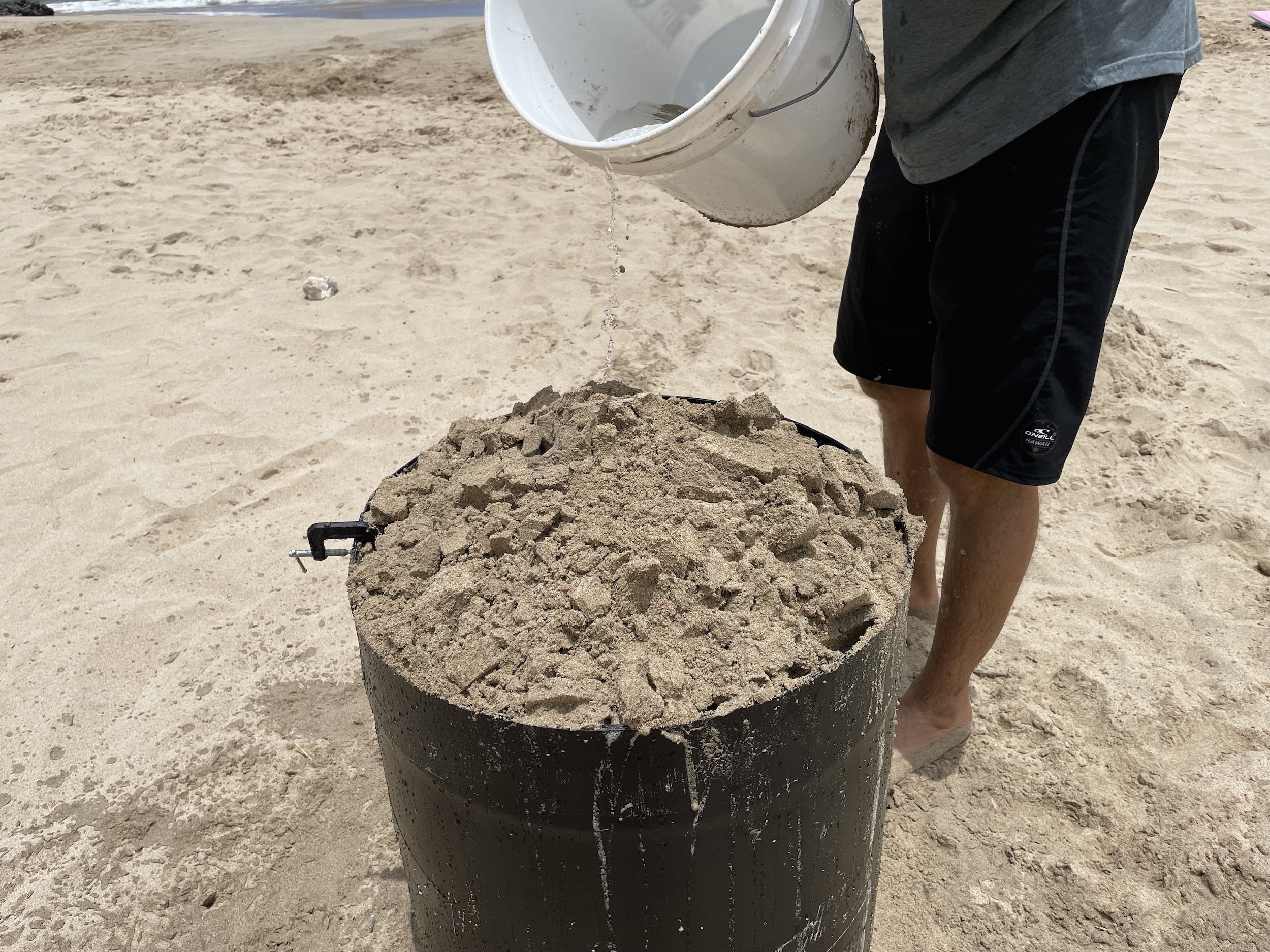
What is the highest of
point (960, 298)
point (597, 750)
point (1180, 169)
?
point (960, 298)

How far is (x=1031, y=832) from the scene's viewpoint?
6.06ft

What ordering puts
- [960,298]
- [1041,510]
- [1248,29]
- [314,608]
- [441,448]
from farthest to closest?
1. [1248,29]
2. [1041,510]
3. [314,608]
4. [960,298]
5. [441,448]

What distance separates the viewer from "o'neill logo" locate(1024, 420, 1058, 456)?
1.54 m

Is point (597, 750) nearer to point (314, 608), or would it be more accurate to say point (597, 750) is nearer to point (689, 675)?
point (689, 675)

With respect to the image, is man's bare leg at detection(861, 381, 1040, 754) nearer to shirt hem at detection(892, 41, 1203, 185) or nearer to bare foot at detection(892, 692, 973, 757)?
bare foot at detection(892, 692, 973, 757)

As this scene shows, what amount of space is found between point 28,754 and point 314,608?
0.67m

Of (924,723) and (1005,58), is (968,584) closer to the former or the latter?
(924,723)

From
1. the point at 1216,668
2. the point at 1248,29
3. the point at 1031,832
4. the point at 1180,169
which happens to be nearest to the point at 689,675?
the point at 1031,832

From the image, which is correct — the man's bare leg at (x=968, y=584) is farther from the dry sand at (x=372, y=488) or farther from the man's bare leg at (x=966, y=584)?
the dry sand at (x=372, y=488)

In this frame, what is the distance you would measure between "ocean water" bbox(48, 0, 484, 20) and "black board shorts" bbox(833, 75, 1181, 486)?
9.87m

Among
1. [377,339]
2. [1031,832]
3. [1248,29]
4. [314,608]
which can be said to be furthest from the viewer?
[1248,29]

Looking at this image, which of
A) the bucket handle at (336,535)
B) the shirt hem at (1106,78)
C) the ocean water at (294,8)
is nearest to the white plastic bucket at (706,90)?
the shirt hem at (1106,78)

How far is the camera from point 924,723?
1.97m

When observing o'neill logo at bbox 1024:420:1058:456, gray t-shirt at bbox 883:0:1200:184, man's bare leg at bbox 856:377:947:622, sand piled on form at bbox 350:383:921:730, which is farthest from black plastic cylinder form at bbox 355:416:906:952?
man's bare leg at bbox 856:377:947:622
